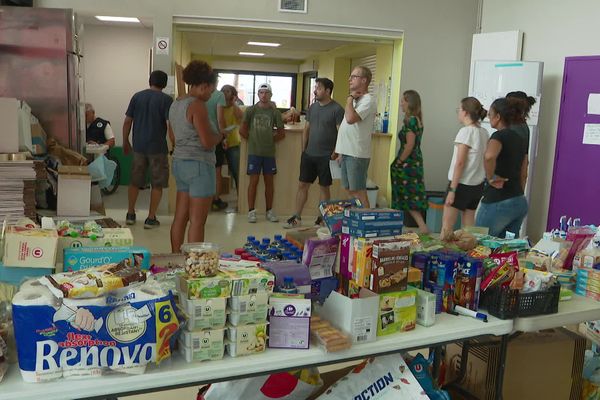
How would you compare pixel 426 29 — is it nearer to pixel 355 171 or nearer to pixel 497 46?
pixel 497 46

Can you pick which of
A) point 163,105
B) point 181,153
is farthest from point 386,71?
point 181,153

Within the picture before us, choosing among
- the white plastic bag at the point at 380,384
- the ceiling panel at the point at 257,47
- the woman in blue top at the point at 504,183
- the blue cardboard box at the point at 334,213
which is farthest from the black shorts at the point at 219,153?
the white plastic bag at the point at 380,384

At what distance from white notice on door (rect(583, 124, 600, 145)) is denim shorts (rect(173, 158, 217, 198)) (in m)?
4.00

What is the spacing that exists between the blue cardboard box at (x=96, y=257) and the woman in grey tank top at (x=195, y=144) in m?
2.06

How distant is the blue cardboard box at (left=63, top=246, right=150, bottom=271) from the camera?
1844mm

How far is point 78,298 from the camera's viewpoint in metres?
1.49

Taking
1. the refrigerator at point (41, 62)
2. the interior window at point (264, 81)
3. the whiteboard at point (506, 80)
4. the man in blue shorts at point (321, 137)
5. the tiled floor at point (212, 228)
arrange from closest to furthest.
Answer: the refrigerator at point (41, 62), the tiled floor at point (212, 228), the whiteboard at point (506, 80), the man in blue shorts at point (321, 137), the interior window at point (264, 81)

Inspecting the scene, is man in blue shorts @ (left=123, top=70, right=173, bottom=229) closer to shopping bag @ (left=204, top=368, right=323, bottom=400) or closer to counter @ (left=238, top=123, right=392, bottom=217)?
counter @ (left=238, top=123, right=392, bottom=217)

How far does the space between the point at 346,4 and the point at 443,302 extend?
5.51 meters

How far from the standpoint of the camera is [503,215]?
3.83 meters

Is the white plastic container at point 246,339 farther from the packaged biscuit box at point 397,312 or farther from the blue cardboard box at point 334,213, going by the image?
the blue cardboard box at point 334,213

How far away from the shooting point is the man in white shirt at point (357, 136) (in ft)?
17.6

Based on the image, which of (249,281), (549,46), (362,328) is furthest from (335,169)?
(249,281)

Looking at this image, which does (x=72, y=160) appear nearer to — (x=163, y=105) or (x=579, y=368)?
(x=163, y=105)
